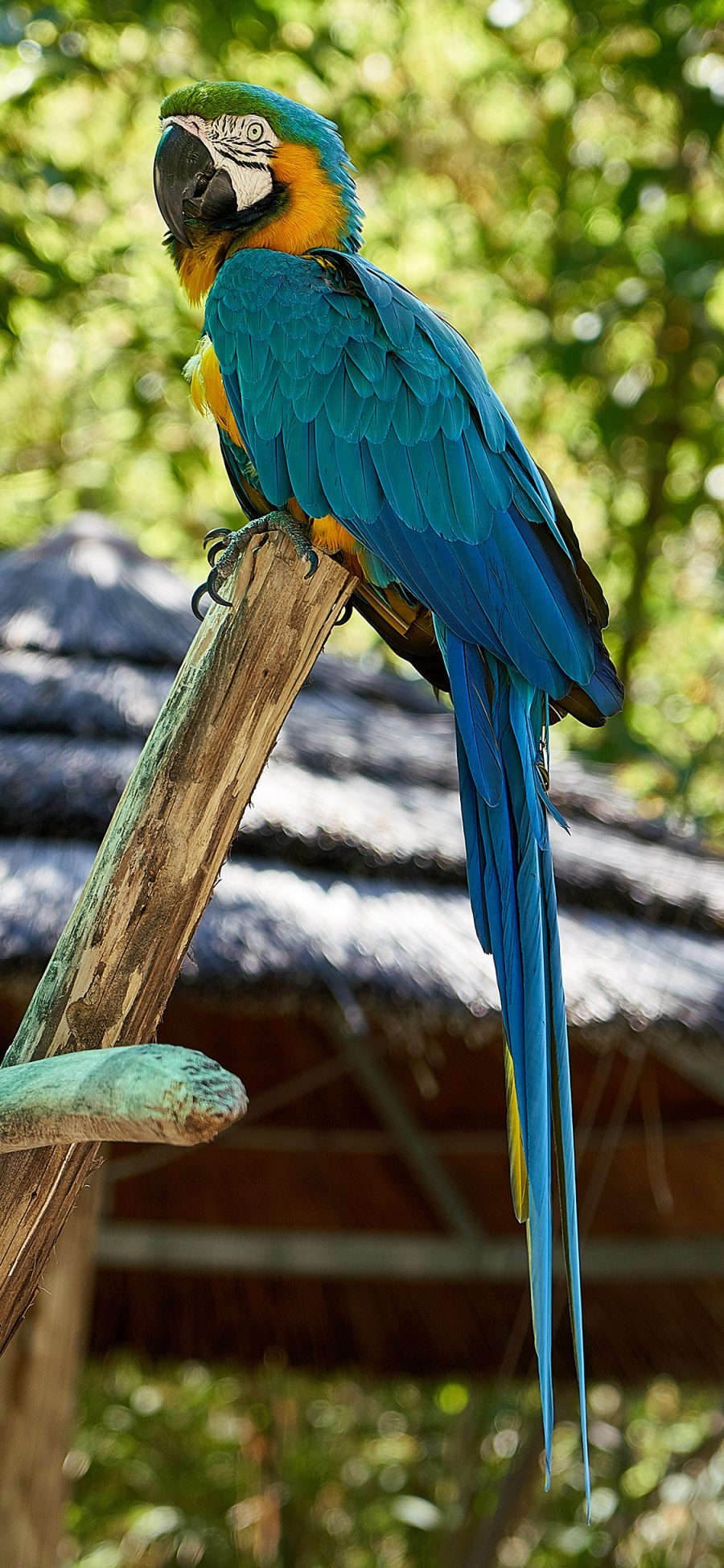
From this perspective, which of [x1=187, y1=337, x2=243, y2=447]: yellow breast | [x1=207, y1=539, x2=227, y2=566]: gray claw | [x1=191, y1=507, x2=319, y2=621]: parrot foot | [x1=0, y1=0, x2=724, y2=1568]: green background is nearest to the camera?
[x1=191, y1=507, x2=319, y2=621]: parrot foot

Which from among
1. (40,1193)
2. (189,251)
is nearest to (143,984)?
(40,1193)

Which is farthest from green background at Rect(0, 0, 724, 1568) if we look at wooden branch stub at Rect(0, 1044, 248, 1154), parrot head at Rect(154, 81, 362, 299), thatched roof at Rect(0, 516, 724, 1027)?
wooden branch stub at Rect(0, 1044, 248, 1154)

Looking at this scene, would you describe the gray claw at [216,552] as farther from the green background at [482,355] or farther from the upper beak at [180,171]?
the green background at [482,355]

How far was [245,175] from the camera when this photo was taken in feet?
3.96

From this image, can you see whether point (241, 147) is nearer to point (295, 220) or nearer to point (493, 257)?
point (295, 220)

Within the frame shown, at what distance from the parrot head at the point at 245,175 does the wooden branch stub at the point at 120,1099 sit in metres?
0.92

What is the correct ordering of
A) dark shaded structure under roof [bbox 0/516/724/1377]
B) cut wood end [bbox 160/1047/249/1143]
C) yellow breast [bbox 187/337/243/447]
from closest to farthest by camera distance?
1. cut wood end [bbox 160/1047/249/1143]
2. yellow breast [bbox 187/337/243/447]
3. dark shaded structure under roof [bbox 0/516/724/1377]

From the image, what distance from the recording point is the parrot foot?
87 cm

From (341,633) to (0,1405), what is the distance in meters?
3.90

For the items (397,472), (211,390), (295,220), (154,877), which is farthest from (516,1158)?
(295,220)

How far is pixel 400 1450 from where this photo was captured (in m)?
4.24

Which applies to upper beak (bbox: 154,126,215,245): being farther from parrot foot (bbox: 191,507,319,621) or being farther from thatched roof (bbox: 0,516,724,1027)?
thatched roof (bbox: 0,516,724,1027)

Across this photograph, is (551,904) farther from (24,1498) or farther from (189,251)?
(24,1498)

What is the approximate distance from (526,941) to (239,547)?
1.25 ft
